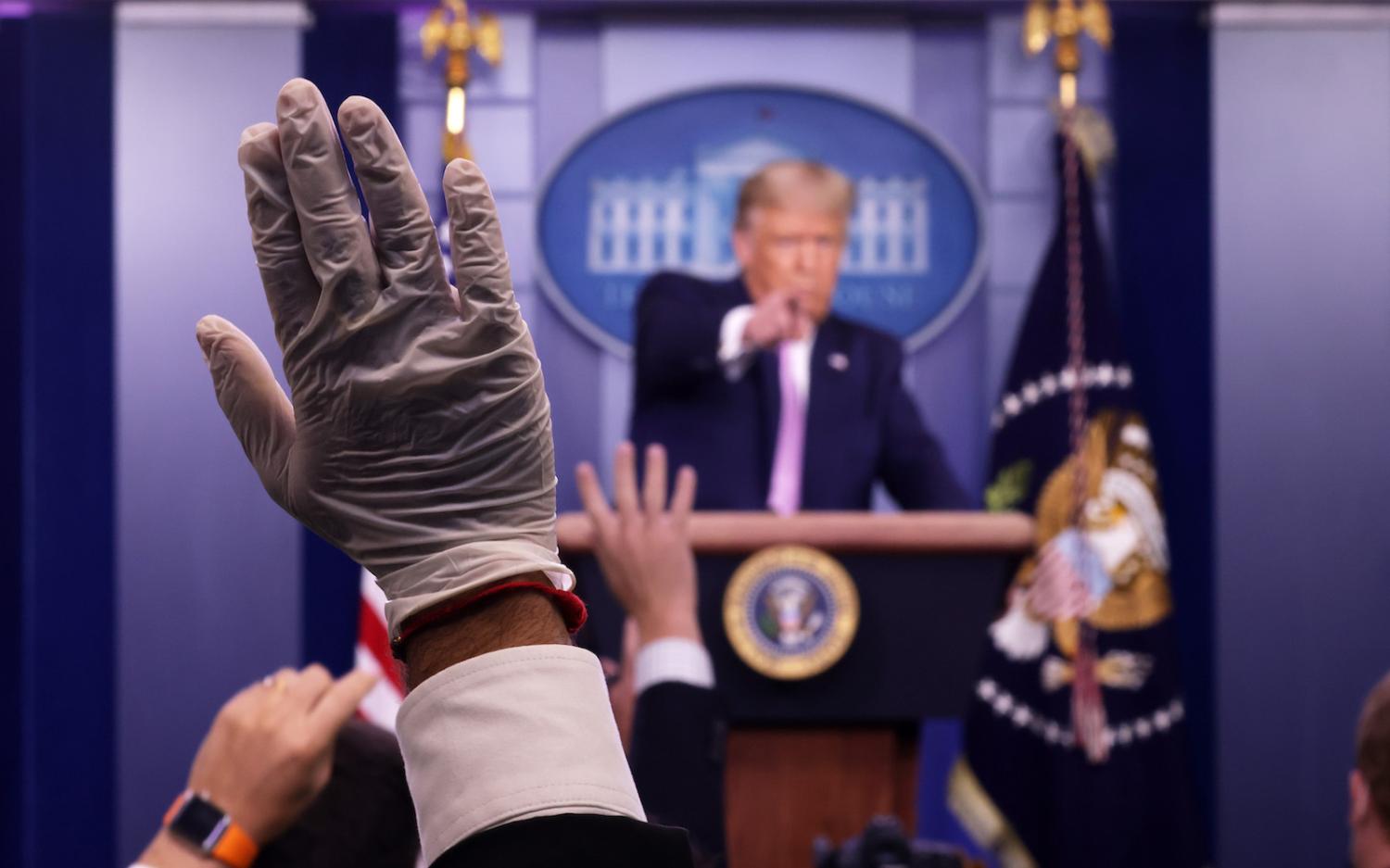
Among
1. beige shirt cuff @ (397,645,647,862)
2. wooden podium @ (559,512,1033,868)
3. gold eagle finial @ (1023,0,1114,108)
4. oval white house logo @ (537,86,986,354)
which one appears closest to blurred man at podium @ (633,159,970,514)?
oval white house logo @ (537,86,986,354)

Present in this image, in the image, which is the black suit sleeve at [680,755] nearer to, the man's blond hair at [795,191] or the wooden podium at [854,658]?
the wooden podium at [854,658]

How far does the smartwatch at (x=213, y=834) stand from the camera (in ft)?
4.20

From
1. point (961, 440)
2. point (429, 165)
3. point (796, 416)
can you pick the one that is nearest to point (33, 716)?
point (429, 165)

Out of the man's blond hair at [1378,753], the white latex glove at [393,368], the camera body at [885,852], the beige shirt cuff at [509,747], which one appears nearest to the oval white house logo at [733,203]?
the camera body at [885,852]

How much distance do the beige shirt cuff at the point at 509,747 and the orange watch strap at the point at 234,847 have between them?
539 millimetres

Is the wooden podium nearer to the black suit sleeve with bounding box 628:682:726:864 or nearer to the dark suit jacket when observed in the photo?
the black suit sleeve with bounding box 628:682:726:864

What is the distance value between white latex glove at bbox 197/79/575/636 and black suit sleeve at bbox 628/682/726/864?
770 millimetres

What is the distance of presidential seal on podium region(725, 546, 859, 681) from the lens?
243 centimetres

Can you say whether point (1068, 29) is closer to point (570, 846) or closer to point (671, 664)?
point (671, 664)

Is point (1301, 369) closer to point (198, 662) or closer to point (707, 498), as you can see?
point (707, 498)

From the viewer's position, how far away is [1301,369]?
4207mm

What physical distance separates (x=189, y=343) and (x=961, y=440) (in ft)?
7.13

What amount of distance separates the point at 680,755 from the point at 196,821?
0.54 metres

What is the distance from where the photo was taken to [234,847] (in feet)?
4.21
